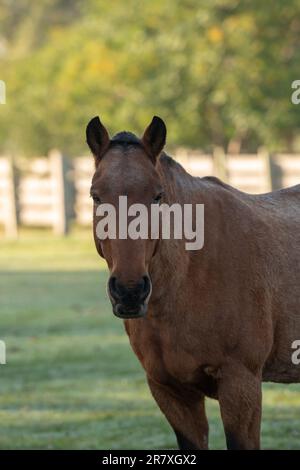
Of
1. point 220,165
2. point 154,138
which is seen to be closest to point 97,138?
point 154,138

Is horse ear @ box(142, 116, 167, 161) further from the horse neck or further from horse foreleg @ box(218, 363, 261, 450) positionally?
horse foreleg @ box(218, 363, 261, 450)

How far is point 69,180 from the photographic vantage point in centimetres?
2939

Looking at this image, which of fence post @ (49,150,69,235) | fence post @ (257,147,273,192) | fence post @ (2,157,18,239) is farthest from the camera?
fence post @ (2,157,18,239)

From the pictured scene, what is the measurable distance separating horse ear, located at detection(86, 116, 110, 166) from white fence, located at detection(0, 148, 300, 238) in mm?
20654

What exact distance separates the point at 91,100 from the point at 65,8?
3421 centimetres

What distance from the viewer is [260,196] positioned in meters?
7.12

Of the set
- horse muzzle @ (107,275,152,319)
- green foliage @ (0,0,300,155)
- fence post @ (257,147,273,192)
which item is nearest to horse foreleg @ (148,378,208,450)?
horse muzzle @ (107,275,152,319)

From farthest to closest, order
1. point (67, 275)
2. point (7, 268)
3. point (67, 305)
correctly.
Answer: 1. point (7, 268)
2. point (67, 275)
3. point (67, 305)

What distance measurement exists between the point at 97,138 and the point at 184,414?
152 centimetres

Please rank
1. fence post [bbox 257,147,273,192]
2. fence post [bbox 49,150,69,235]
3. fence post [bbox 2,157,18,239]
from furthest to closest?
fence post [bbox 2,157,18,239] → fence post [bbox 49,150,69,235] → fence post [bbox 257,147,273,192]

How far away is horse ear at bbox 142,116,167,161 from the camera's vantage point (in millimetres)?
5781

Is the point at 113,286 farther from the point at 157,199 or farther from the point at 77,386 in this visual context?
the point at 77,386

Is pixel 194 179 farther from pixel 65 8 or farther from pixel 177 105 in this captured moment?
pixel 65 8

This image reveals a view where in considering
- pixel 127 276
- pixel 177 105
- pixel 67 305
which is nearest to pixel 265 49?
pixel 177 105
